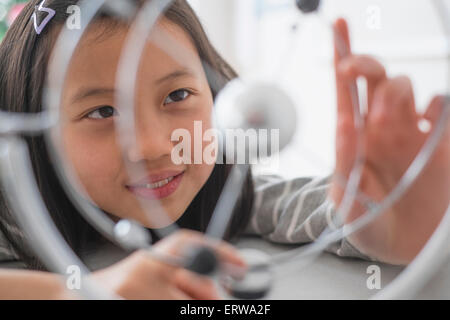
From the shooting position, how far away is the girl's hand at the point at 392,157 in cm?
46

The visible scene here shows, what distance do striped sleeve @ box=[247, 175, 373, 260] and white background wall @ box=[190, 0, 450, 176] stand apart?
38mm

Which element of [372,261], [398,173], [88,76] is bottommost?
[372,261]

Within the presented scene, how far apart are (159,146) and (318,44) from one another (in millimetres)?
569

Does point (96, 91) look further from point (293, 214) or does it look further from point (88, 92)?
point (293, 214)

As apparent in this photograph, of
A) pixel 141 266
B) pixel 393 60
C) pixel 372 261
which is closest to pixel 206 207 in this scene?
pixel 372 261

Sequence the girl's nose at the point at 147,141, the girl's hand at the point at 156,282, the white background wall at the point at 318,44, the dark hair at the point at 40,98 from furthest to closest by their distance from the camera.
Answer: the white background wall at the point at 318,44, the dark hair at the point at 40,98, the girl's nose at the point at 147,141, the girl's hand at the point at 156,282

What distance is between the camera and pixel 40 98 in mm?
620

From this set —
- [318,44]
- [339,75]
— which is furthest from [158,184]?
[318,44]

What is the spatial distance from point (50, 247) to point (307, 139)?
0.60m

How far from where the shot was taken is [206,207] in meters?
0.75

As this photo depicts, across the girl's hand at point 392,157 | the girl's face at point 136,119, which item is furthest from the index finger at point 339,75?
the girl's face at point 136,119

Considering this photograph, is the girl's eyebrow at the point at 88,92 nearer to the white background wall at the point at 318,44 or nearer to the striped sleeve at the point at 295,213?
the white background wall at the point at 318,44

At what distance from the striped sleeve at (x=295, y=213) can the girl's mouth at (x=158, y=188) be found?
0.67 ft
